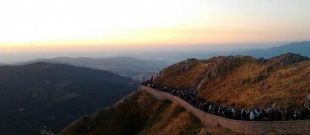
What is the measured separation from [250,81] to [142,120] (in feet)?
79.9

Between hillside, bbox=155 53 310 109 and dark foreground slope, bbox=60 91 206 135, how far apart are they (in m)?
10.1

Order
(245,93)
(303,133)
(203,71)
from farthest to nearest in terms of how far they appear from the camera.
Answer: (203,71) → (245,93) → (303,133)

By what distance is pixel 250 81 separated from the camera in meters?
66.2

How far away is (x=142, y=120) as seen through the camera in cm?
6725

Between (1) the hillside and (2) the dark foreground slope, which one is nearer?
(1) the hillside

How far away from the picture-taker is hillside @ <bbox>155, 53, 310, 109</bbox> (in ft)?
162

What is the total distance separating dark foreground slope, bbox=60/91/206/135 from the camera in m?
51.3

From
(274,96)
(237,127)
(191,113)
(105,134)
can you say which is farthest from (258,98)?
(105,134)

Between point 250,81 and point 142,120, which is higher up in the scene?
point 250,81

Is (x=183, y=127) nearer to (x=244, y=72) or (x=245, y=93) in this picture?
(x=245, y=93)

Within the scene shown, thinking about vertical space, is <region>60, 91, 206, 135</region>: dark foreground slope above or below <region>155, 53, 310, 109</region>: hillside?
below

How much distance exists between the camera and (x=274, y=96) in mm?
50562

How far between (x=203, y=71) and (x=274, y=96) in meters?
38.4

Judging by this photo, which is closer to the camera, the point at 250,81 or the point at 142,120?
the point at 250,81
